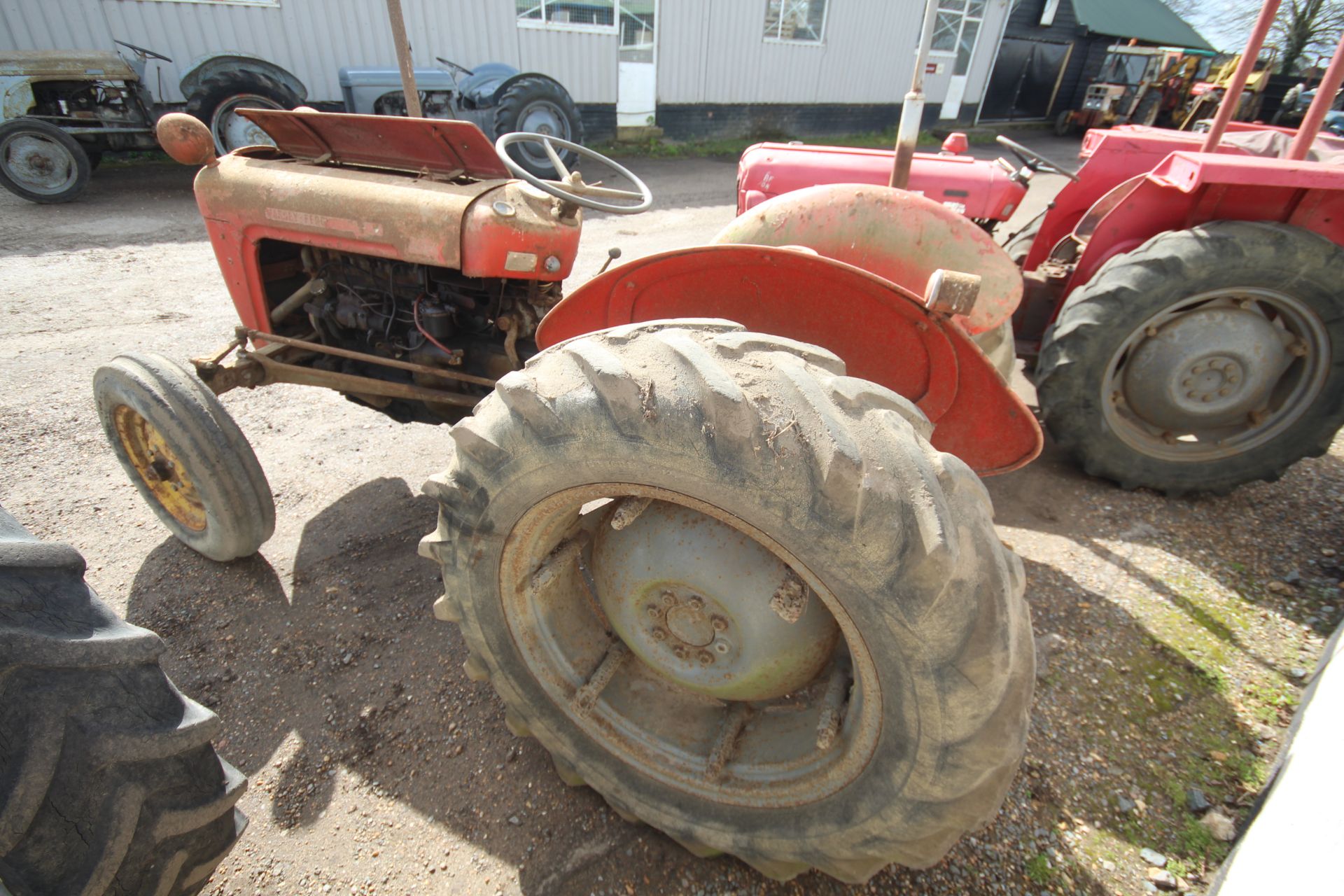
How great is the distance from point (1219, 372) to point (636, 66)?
10.6m

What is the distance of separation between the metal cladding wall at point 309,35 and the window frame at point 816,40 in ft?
11.4

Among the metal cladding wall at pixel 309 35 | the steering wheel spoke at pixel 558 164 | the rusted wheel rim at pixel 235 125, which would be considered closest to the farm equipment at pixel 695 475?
the steering wheel spoke at pixel 558 164

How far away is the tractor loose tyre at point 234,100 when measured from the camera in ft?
23.0

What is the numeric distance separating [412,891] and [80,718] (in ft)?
2.76

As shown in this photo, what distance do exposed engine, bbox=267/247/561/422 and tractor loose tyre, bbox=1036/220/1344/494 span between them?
90.1 inches

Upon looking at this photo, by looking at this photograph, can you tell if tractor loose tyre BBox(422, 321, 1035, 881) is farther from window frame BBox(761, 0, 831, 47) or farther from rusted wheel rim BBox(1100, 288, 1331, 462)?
window frame BBox(761, 0, 831, 47)

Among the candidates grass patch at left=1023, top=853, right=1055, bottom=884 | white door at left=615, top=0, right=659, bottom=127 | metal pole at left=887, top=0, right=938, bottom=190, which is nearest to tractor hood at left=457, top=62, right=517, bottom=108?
white door at left=615, top=0, right=659, bottom=127

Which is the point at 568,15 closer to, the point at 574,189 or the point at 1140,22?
the point at 574,189

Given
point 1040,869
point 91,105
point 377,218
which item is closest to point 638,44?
point 91,105

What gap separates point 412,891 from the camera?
1529 millimetres

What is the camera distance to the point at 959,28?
15.4m

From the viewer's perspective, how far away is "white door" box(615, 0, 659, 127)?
10680mm

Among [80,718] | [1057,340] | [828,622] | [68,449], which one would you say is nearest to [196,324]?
[68,449]

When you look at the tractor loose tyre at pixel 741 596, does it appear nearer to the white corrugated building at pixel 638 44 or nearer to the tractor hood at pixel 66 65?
the tractor hood at pixel 66 65
